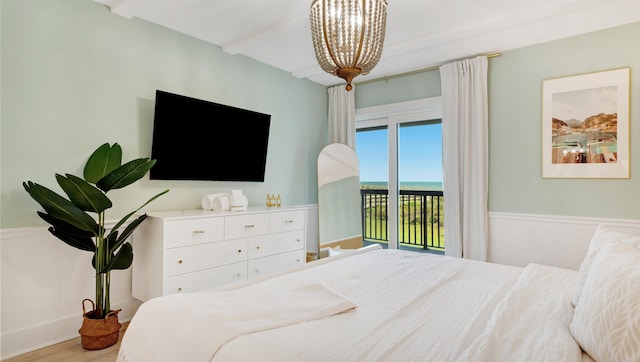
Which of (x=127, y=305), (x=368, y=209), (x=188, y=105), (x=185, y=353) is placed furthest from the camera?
(x=368, y=209)

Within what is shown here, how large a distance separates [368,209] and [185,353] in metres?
3.70

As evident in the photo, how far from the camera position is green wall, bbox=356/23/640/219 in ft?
9.56

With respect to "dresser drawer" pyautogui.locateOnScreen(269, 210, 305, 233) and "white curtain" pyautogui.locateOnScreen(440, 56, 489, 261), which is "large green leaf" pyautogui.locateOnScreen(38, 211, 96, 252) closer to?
"dresser drawer" pyautogui.locateOnScreen(269, 210, 305, 233)

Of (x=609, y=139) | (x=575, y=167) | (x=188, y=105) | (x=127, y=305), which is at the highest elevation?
(x=188, y=105)

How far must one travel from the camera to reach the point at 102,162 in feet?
8.14

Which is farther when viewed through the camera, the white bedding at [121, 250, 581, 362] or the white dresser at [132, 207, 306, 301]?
the white dresser at [132, 207, 306, 301]

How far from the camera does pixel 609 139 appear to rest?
297cm

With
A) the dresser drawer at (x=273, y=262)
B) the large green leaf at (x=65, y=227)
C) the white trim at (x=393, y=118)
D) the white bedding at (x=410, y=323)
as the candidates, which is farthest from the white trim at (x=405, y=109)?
the large green leaf at (x=65, y=227)

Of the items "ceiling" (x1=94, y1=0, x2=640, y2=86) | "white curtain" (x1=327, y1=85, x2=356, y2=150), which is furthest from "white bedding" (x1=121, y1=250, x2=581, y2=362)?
"white curtain" (x1=327, y1=85, x2=356, y2=150)

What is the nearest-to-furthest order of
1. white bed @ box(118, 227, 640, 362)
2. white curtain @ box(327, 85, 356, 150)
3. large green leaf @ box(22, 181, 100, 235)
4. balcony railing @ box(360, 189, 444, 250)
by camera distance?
white bed @ box(118, 227, 640, 362)
large green leaf @ box(22, 181, 100, 235)
balcony railing @ box(360, 189, 444, 250)
white curtain @ box(327, 85, 356, 150)

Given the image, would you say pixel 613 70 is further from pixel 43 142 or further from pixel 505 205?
pixel 43 142

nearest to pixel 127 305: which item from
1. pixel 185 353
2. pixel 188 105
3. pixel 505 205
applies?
pixel 188 105

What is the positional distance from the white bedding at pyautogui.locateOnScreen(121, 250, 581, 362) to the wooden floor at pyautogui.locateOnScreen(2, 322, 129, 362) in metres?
1.17

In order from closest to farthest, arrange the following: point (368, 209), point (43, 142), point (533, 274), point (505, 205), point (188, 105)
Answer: point (533, 274) → point (43, 142) → point (188, 105) → point (505, 205) → point (368, 209)
